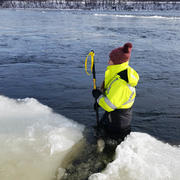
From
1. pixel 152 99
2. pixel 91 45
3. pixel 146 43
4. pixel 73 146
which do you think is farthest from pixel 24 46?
pixel 73 146

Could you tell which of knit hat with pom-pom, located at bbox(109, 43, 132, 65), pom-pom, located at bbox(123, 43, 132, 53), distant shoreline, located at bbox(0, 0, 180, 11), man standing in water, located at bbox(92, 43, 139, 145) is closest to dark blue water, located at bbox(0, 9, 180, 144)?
man standing in water, located at bbox(92, 43, 139, 145)

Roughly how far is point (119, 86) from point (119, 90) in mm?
68

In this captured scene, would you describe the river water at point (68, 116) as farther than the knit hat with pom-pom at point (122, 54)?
Yes

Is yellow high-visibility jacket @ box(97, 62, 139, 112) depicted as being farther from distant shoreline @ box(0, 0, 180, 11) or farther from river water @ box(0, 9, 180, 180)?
distant shoreline @ box(0, 0, 180, 11)

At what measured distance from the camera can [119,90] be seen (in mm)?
3463

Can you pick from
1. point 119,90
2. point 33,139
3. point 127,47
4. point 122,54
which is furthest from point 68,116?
point 127,47

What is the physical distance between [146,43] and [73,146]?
11568 mm

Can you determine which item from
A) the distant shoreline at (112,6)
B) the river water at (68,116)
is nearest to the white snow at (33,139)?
the river water at (68,116)

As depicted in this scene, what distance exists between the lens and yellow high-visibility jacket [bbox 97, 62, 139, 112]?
3422 millimetres

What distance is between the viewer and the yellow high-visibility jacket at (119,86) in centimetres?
342

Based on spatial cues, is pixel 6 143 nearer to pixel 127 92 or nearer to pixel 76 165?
pixel 76 165

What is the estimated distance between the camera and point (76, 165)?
369cm

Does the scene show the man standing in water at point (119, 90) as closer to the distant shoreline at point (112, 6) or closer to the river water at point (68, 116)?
the river water at point (68, 116)

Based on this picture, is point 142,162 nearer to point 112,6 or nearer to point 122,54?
point 122,54
